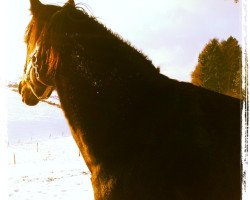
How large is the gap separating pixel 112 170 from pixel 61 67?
1030 mm

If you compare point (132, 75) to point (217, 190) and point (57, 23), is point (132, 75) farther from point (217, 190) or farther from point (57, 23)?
point (217, 190)

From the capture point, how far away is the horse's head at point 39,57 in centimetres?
304

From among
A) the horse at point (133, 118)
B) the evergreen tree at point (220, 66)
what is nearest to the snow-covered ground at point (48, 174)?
the horse at point (133, 118)

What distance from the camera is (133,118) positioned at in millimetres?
2652

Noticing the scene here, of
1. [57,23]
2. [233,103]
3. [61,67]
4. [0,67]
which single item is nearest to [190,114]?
[233,103]

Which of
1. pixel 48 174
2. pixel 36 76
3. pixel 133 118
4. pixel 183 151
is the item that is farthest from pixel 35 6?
pixel 48 174

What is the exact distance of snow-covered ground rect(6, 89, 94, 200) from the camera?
10.9m

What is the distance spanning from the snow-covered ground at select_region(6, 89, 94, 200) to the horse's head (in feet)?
0.83

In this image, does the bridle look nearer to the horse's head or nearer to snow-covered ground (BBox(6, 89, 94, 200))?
the horse's head

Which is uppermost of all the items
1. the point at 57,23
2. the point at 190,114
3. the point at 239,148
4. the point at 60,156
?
the point at 57,23

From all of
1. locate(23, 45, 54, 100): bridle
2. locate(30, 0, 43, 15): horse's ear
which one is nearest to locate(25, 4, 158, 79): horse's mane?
locate(23, 45, 54, 100): bridle

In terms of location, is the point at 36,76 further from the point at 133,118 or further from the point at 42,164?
the point at 42,164

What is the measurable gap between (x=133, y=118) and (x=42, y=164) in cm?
1786

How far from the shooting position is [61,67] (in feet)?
9.73
